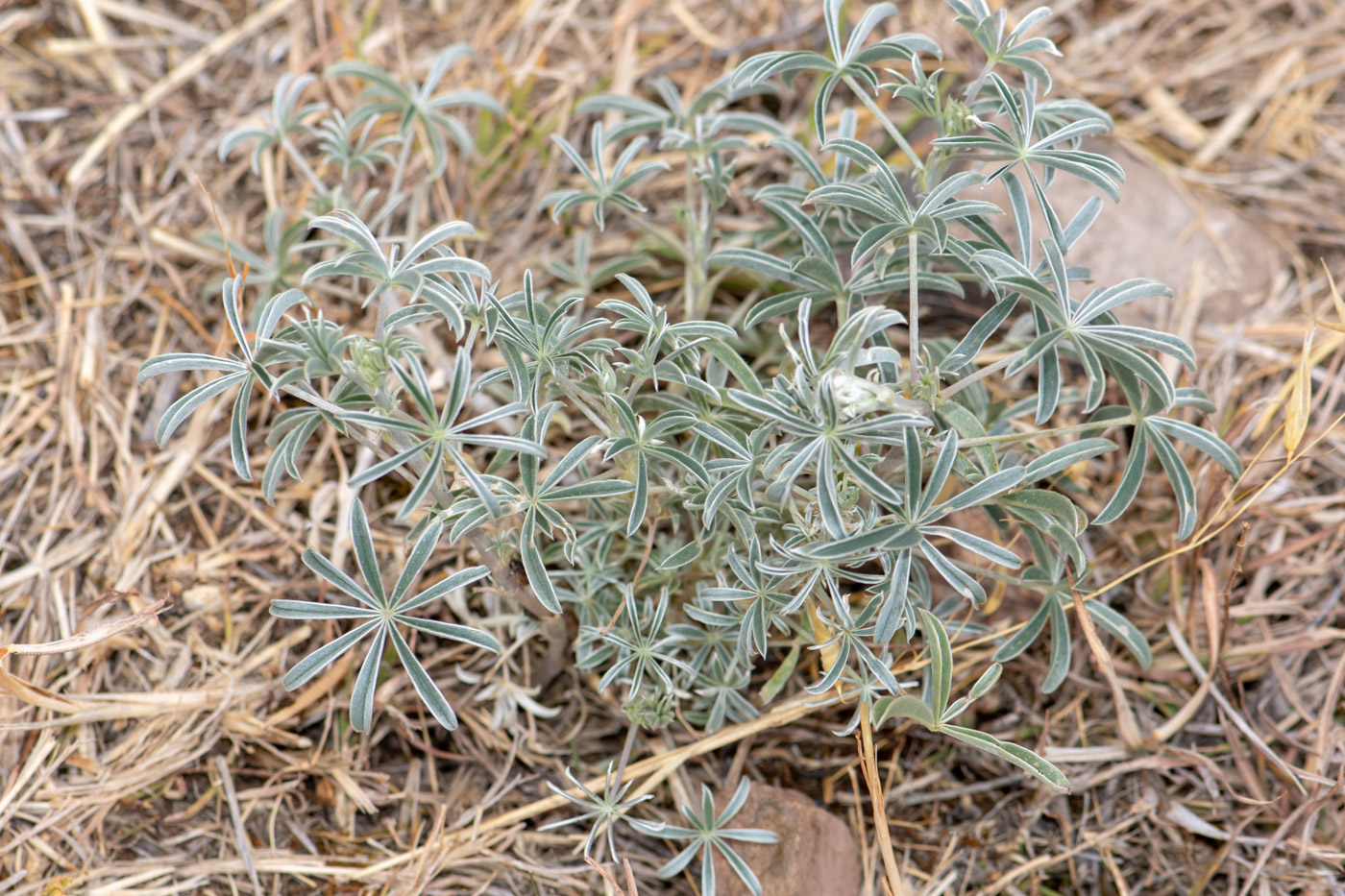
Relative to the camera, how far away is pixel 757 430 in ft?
5.56

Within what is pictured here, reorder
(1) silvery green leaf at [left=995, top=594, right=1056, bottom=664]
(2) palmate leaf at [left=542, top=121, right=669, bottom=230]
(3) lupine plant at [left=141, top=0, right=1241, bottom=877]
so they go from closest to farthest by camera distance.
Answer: (3) lupine plant at [left=141, top=0, right=1241, bottom=877] → (1) silvery green leaf at [left=995, top=594, right=1056, bottom=664] → (2) palmate leaf at [left=542, top=121, right=669, bottom=230]

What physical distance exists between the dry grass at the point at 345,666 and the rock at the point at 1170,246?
0.28 ft

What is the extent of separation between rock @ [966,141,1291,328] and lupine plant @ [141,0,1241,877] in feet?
2.02

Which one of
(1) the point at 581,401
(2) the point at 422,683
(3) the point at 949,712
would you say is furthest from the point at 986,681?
(2) the point at 422,683

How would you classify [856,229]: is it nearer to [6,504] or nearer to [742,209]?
[742,209]

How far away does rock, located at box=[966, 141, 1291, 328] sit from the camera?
2744 millimetres

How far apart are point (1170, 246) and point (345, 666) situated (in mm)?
2623

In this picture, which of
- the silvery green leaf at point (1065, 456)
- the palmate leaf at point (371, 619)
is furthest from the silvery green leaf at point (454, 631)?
the silvery green leaf at point (1065, 456)

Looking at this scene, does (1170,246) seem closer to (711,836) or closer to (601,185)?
(601,185)

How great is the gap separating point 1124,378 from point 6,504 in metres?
2.65

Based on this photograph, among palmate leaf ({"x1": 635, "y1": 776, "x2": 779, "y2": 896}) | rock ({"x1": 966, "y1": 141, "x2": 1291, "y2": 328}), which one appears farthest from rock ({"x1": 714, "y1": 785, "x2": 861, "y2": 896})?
rock ({"x1": 966, "y1": 141, "x2": 1291, "y2": 328})

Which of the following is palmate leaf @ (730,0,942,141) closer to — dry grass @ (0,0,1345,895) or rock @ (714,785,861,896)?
dry grass @ (0,0,1345,895)

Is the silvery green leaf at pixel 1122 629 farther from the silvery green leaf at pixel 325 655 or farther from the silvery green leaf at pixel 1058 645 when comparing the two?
the silvery green leaf at pixel 325 655

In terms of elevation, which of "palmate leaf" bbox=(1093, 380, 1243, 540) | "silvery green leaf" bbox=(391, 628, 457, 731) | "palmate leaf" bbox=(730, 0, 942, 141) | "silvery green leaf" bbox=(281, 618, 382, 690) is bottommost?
"silvery green leaf" bbox=(391, 628, 457, 731)
